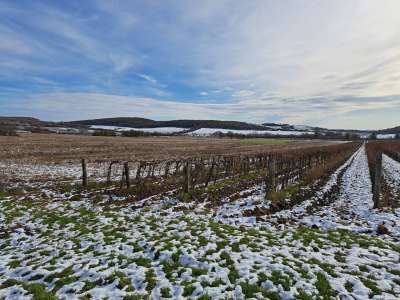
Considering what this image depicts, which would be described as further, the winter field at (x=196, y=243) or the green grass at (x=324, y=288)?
the winter field at (x=196, y=243)

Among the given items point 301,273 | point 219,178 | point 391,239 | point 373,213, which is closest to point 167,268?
point 301,273

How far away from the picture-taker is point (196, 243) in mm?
8125

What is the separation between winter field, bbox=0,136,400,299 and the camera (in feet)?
19.1

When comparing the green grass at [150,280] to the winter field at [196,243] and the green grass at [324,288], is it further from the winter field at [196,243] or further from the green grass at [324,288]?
the green grass at [324,288]

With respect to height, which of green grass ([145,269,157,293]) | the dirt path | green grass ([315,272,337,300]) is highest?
green grass ([315,272,337,300])

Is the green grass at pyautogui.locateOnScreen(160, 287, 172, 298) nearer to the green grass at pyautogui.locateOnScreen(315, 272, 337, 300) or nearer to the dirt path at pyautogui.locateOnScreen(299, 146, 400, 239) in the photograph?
the green grass at pyautogui.locateOnScreen(315, 272, 337, 300)

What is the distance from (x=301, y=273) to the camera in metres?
6.32

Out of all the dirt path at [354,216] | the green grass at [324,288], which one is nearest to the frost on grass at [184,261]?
the green grass at [324,288]

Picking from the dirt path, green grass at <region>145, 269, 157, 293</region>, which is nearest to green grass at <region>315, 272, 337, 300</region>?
green grass at <region>145, 269, 157, 293</region>

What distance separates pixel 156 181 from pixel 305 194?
9.44 metres

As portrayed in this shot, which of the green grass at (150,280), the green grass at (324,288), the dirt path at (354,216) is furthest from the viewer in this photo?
the dirt path at (354,216)

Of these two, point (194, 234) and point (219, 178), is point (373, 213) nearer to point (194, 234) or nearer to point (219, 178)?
point (194, 234)

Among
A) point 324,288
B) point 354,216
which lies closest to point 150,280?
point 324,288

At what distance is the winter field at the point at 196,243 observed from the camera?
5.83 meters
